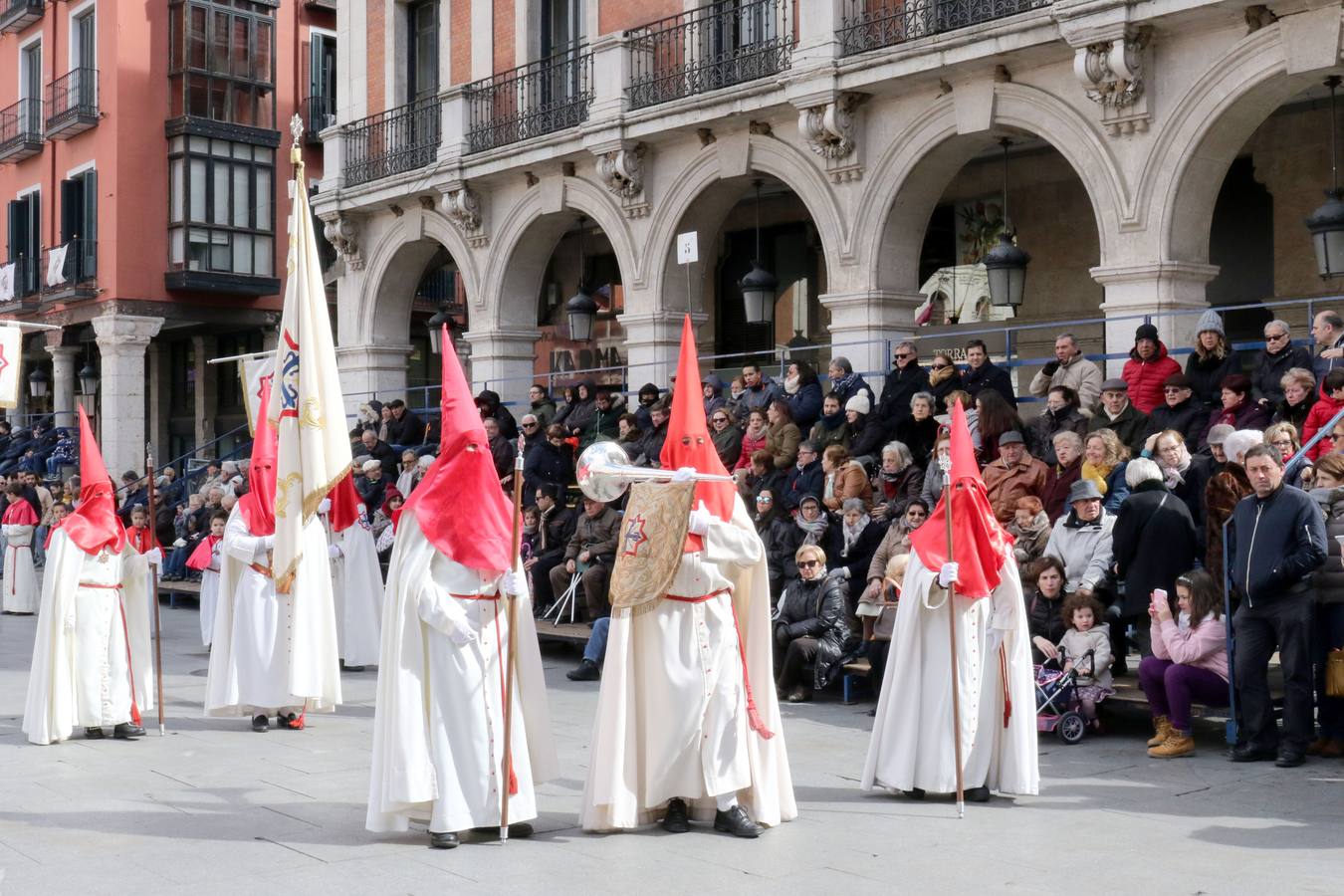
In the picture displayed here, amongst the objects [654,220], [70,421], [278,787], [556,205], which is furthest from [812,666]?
[70,421]

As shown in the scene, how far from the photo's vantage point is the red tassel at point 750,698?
7477 mm

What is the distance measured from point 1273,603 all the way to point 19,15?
3225 centimetres

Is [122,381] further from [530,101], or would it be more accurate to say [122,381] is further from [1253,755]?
[1253,755]

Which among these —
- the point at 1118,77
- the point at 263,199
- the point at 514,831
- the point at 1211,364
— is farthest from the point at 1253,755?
the point at 263,199

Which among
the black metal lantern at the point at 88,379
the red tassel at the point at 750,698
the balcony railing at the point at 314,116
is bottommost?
the red tassel at the point at 750,698

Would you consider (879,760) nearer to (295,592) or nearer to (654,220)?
(295,592)

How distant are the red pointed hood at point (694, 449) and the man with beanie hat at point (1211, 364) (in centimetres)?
597

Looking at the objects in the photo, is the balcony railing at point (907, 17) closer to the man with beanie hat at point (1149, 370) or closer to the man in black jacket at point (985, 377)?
the man in black jacket at point (985, 377)

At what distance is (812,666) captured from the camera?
1165cm

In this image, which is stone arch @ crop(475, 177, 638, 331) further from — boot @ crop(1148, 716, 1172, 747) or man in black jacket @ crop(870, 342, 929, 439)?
boot @ crop(1148, 716, 1172, 747)

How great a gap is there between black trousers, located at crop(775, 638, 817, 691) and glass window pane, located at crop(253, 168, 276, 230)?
22.7m

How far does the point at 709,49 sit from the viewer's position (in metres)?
18.3

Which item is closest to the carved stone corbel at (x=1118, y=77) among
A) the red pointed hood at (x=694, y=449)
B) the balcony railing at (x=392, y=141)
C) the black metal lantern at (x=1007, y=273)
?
the black metal lantern at (x=1007, y=273)

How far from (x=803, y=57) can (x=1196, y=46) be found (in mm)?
4461
